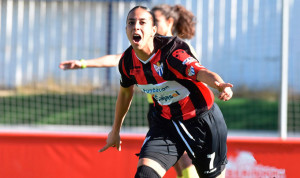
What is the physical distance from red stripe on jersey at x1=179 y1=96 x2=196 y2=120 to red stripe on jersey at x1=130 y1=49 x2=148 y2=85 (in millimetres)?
303

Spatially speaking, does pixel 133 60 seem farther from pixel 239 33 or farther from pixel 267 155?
pixel 239 33

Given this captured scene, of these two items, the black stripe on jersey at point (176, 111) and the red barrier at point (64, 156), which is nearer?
the black stripe on jersey at point (176, 111)

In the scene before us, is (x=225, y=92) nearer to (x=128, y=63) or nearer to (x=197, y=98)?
(x=197, y=98)

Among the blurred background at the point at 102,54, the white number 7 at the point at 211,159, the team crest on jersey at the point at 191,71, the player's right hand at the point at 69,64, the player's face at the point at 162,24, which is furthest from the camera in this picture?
the blurred background at the point at 102,54

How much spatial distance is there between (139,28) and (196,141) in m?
0.88

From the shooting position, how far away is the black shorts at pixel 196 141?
3.50m

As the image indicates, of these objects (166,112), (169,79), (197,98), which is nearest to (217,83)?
(169,79)

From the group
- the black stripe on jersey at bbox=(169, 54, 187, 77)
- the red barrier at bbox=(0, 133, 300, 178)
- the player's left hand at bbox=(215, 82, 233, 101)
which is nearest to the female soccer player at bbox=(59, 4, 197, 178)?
the red barrier at bbox=(0, 133, 300, 178)

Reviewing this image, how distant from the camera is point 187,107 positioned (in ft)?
11.5

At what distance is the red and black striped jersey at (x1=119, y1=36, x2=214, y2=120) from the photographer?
3.31 metres

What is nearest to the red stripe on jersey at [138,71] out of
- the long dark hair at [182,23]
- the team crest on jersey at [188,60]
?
the team crest on jersey at [188,60]

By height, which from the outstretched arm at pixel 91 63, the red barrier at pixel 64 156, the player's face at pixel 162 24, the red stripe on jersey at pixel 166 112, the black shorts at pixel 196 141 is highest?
the player's face at pixel 162 24

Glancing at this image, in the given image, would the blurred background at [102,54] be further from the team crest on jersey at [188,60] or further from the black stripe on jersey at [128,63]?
the team crest on jersey at [188,60]

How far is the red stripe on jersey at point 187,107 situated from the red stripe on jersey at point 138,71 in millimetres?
303
